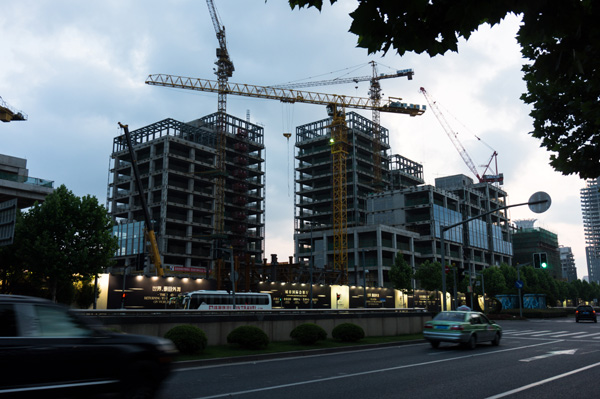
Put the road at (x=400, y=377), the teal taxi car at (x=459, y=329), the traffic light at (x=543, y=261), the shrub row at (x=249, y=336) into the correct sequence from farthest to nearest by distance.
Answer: the traffic light at (x=543, y=261)
the teal taxi car at (x=459, y=329)
the shrub row at (x=249, y=336)
the road at (x=400, y=377)

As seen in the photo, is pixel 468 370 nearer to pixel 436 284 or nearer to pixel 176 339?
pixel 176 339

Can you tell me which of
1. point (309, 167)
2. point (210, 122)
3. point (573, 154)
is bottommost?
point (573, 154)

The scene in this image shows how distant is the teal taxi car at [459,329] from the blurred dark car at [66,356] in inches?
538

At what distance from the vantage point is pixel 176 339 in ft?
49.0

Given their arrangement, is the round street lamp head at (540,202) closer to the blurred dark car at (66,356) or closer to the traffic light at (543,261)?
the blurred dark car at (66,356)

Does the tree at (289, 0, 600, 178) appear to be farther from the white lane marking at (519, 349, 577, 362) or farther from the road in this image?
the white lane marking at (519, 349, 577, 362)

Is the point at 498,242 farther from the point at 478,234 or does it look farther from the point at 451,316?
the point at 451,316

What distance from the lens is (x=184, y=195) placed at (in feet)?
311

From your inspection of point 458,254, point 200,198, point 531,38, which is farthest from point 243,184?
point 531,38

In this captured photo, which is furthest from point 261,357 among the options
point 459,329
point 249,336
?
point 459,329

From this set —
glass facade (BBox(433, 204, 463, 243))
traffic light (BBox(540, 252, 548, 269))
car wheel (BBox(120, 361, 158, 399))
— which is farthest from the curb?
glass facade (BBox(433, 204, 463, 243))

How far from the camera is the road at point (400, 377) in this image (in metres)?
9.33

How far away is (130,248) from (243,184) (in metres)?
30.1

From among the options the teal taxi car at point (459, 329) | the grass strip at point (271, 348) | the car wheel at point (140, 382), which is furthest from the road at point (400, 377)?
the teal taxi car at point (459, 329)
